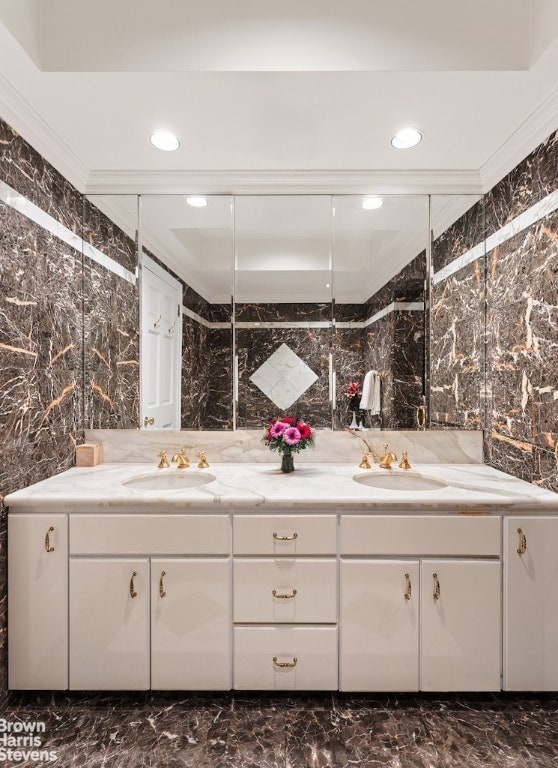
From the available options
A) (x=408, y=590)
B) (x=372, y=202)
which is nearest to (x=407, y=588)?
(x=408, y=590)

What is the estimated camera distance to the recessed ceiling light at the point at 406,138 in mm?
1792

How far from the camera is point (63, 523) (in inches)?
64.6

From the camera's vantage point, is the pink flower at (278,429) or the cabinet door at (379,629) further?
the pink flower at (278,429)

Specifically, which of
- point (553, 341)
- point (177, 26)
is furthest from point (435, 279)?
point (177, 26)

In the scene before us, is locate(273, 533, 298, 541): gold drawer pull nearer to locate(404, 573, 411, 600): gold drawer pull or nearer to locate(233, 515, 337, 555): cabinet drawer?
locate(233, 515, 337, 555): cabinet drawer

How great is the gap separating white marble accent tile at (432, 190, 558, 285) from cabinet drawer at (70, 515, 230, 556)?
1.77 m

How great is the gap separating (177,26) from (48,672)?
8.22ft

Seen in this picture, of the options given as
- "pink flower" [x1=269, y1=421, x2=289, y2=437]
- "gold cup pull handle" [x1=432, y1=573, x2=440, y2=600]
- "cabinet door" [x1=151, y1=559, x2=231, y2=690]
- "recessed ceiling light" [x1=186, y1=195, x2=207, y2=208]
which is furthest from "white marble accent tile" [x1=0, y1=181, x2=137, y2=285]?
"gold cup pull handle" [x1=432, y1=573, x2=440, y2=600]

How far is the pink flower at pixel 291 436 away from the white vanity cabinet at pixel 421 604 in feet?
1.63

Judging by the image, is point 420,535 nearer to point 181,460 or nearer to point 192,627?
point 192,627

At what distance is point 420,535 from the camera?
164 centimetres

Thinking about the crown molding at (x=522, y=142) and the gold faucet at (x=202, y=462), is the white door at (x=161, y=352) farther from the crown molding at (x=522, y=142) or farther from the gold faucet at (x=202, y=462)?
the crown molding at (x=522, y=142)

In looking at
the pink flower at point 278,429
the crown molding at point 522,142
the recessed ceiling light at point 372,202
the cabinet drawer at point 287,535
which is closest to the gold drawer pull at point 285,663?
the cabinet drawer at point 287,535

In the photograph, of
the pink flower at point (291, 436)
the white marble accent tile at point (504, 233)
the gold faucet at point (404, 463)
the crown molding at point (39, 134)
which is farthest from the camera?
the gold faucet at point (404, 463)
